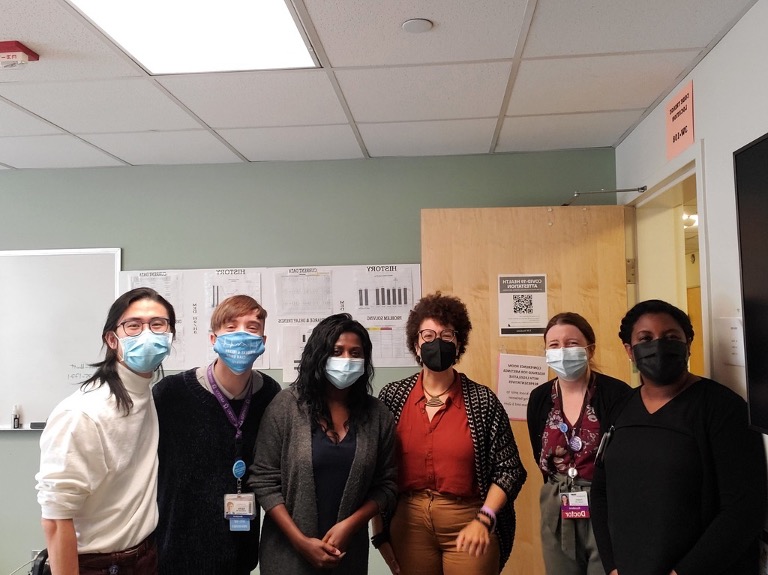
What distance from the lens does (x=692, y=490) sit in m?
1.57

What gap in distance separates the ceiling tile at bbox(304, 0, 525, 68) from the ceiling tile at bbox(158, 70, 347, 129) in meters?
0.26

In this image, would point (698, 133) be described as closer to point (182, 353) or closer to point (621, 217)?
point (621, 217)

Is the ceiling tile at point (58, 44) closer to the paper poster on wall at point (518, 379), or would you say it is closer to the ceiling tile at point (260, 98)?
the ceiling tile at point (260, 98)

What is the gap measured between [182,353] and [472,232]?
1835 mm

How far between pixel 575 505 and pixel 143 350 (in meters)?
1.49

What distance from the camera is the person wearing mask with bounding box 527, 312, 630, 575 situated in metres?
1.95

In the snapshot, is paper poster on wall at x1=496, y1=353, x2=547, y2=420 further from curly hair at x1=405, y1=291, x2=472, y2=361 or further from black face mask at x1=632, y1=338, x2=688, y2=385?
black face mask at x1=632, y1=338, x2=688, y2=385

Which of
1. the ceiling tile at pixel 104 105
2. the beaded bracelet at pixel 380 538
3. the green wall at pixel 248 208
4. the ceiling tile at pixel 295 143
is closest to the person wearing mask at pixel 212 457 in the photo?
the beaded bracelet at pixel 380 538

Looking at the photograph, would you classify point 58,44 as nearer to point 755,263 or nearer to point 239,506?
point 239,506

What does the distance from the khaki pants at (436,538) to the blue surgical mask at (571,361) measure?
1.87 feet

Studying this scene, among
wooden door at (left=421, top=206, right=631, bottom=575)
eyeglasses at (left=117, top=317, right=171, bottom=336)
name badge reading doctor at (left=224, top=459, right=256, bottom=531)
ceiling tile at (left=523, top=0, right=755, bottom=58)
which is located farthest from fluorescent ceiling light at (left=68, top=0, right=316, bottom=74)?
name badge reading doctor at (left=224, top=459, right=256, bottom=531)

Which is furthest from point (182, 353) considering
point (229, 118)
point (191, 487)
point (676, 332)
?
point (676, 332)

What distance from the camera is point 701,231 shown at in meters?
2.09

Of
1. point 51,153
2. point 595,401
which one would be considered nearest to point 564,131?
point 595,401
